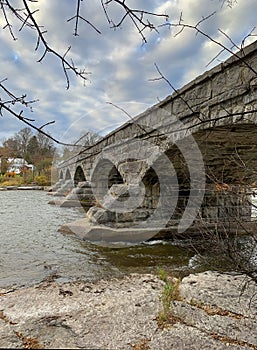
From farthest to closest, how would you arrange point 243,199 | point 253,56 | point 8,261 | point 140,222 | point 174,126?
point 140,222 → point 8,261 → point 174,126 → point 253,56 → point 243,199

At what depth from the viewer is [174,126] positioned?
4520mm

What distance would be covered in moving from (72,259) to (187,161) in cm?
290

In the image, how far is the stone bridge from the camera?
3.04 metres

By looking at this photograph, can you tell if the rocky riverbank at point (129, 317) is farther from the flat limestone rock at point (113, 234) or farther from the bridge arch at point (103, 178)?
the bridge arch at point (103, 178)

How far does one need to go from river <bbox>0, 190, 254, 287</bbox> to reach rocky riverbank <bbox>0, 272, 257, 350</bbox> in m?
0.84

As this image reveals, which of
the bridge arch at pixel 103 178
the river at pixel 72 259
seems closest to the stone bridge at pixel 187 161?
the river at pixel 72 259

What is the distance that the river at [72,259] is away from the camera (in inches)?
167

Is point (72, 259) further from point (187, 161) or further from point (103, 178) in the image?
point (103, 178)

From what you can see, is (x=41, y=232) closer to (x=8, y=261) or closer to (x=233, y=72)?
(x=8, y=261)

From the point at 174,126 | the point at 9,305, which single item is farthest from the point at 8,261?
the point at 174,126

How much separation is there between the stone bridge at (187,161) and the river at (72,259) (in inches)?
24.7

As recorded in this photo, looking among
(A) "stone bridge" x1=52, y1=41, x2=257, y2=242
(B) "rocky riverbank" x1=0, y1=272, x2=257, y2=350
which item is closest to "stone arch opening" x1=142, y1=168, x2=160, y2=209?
(A) "stone bridge" x1=52, y1=41, x2=257, y2=242

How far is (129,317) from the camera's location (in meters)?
2.46

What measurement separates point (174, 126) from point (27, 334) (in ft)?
11.1
